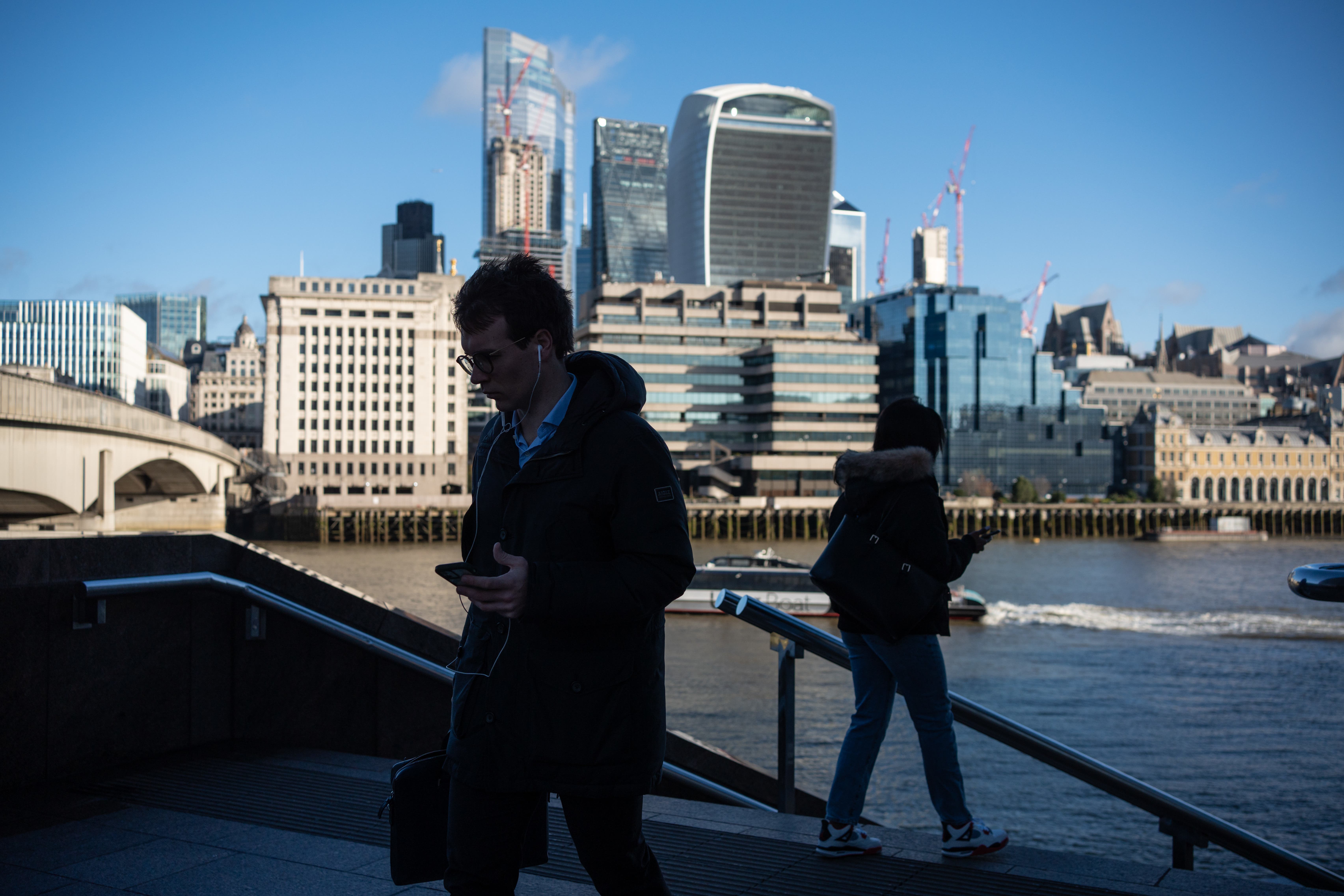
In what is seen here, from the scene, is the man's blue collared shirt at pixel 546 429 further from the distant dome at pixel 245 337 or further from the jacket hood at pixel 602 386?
the distant dome at pixel 245 337

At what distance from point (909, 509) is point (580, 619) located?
86.5 inches

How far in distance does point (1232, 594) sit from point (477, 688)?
138ft

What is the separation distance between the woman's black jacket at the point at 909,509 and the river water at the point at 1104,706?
687 cm

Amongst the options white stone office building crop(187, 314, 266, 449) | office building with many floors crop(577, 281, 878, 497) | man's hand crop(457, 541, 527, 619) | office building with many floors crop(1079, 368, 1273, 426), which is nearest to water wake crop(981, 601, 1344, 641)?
man's hand crop(457, 541, 527, 619)

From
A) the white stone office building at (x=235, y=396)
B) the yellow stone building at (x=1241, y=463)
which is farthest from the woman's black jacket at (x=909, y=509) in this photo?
the white stone office building at (x=235, y=396)

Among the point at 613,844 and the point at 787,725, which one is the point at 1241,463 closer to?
the point at 787,725

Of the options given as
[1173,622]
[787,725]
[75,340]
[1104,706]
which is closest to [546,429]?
[787,725]

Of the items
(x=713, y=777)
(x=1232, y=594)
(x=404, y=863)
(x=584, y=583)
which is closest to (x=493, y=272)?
(x=584, y=583)

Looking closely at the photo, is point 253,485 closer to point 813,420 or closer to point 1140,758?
point 813,420

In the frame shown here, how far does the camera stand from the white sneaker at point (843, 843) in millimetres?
4059

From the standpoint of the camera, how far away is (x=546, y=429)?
2.60m

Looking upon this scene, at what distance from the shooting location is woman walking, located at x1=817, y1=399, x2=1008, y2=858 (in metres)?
4.12

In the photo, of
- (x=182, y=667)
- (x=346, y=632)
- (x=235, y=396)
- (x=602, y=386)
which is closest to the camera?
(x=602, y=386)

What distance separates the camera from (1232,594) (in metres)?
38.8
